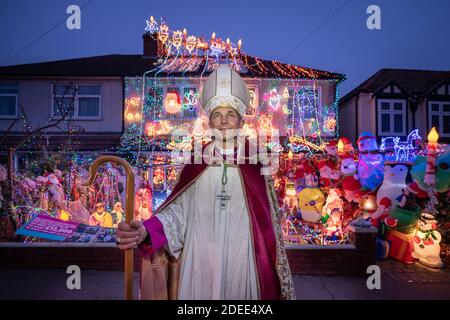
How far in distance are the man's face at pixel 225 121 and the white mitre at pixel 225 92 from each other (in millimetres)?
42

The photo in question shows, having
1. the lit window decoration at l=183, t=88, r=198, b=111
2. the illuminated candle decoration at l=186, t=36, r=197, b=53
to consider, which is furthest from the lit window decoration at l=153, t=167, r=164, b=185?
the illuminated candle decoration at l=186, t=36, r=197, b=53

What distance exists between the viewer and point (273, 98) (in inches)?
577

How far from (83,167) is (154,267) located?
9066mm

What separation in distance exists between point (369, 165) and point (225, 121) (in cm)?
670

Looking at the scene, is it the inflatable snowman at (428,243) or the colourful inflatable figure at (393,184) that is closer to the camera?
the inflatable snowman at (428,243)

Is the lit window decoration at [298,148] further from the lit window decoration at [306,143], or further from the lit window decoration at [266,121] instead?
the lit window decoration at [266,121]

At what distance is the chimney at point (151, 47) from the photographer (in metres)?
17.7

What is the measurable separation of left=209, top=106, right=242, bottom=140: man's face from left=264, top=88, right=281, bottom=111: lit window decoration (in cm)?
1205

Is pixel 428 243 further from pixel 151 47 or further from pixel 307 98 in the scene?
pixel 151 47

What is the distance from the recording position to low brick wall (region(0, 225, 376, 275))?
5855 mm

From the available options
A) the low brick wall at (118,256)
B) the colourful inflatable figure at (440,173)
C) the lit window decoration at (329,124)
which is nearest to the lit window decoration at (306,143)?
the lit window decoration at (329,124)

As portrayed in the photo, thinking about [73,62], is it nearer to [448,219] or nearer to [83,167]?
[83,167]
